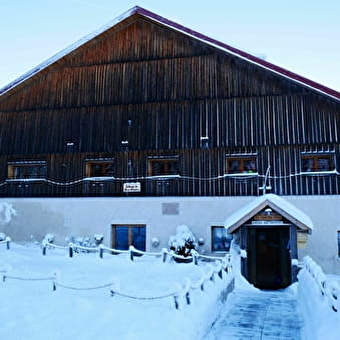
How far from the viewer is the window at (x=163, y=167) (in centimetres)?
1678

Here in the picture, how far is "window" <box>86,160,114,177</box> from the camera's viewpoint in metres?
17.6

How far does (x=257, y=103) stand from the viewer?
53.4ft

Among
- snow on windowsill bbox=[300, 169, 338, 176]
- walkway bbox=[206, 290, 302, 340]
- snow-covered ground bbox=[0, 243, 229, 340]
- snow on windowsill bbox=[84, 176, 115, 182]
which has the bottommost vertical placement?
walkway bbox=[206, 290, 302, 340]

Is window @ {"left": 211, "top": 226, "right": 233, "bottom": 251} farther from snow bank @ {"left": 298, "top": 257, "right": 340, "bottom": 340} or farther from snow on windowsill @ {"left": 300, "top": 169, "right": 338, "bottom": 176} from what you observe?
snow bank @ {"left": 298, "top": 257, "right": 340, "bottom": 340}

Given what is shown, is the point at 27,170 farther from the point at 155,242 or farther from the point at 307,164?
the point at 307,164

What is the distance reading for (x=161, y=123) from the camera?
56.2 ft

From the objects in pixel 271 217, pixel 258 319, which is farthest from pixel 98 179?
pixel 258 319

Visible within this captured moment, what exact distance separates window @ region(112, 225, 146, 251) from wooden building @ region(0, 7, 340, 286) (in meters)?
0.20

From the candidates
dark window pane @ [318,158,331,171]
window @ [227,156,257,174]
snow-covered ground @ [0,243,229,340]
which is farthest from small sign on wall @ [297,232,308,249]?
snow-covered ground @ [0,243,229,340]

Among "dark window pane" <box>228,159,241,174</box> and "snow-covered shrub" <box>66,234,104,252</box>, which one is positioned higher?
"dark window pane" <box>228,159,241,174</box>

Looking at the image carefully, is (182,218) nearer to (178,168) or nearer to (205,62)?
(178,168)

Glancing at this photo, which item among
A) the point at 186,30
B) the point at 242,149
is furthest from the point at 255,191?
the point at 186,30

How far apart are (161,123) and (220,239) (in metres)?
5.42

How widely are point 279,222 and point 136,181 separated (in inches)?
253
